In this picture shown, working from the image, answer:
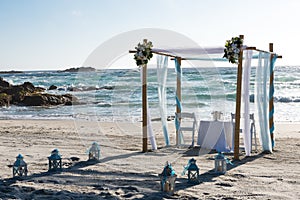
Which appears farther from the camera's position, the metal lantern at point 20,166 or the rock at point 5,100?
the rock at point 5,100

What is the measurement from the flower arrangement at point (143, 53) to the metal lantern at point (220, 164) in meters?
2.61

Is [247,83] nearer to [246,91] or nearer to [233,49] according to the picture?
[246,91]

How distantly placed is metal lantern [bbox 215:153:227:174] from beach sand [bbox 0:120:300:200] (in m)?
0.11

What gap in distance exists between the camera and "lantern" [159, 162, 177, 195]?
5273 millimetres

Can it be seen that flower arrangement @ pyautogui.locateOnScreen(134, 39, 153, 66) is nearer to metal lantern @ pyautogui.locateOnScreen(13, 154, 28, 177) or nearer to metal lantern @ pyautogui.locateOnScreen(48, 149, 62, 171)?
metal lantern @ pyautogui.locateOnScreen(48, 149, 62, 171)

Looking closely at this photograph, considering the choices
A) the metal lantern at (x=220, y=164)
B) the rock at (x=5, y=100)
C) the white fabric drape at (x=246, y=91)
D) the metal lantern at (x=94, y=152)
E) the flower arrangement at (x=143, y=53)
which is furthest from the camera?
the rock at (x=5, y=100)

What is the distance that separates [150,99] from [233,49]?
1770 centimetres

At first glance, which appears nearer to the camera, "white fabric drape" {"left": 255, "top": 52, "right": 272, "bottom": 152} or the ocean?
"white fabric drape" {"left": 255, "top": 52, "right": 272, "bottom": 152}

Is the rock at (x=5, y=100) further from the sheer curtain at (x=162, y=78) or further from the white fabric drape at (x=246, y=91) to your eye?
the white fabric drape at (x=246, y=91)

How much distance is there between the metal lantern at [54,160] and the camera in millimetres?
6503

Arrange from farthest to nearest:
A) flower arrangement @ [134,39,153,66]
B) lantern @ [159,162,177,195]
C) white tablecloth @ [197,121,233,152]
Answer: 1. white tablecloth @ [197,121,233,152]
2. flower arrangement @ [134,39,153,66]
3. lantern @ [159,162,177,195]

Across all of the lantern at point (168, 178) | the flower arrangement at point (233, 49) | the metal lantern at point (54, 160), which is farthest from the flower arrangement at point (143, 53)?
the lantern at point (168, 178)

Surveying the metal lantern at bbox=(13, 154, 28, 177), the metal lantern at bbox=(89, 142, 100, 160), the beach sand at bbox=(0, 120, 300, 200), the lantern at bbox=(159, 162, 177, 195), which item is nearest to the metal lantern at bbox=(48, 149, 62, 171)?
the beach sand at bbox=(0, 120, 300, 200)

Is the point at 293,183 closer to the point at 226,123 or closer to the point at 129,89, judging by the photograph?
the point at 226,123
